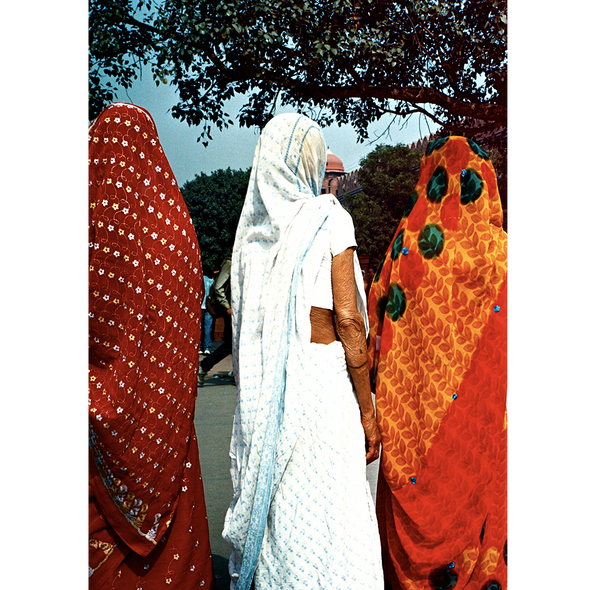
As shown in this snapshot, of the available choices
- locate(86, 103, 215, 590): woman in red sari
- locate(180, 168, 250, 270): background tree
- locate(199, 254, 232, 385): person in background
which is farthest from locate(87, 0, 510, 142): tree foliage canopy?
locate(180, 168, 250, 270): background tree

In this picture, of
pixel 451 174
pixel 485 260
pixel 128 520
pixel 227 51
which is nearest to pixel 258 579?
pixel 128 520

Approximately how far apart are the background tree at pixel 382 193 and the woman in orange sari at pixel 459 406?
817 cm

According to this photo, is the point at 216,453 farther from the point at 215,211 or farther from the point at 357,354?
the point at 215,211

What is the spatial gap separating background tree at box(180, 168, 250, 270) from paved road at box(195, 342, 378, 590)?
646 inches

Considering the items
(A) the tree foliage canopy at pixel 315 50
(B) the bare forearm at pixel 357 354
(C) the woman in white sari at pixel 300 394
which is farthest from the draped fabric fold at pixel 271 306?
(A) the tree foliage canopy at pixel 315 50

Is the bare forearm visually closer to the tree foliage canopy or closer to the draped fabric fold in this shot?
the draped fabric fold

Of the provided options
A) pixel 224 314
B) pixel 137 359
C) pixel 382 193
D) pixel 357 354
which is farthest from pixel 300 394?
pixel 382 193

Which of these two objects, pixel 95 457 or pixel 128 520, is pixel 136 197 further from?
pixel 128 520

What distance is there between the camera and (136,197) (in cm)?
178

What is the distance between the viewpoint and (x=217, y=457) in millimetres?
4273

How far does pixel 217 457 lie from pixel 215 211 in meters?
20.5

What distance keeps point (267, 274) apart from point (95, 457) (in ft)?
2.68
